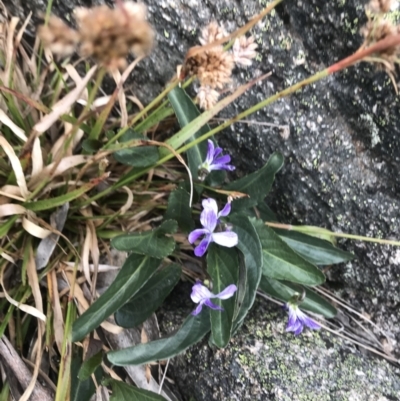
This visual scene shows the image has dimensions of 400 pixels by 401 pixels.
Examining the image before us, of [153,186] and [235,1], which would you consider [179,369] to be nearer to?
[153,186]

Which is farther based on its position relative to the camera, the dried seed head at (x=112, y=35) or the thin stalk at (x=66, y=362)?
the thin stalk at (x=66, y=362)

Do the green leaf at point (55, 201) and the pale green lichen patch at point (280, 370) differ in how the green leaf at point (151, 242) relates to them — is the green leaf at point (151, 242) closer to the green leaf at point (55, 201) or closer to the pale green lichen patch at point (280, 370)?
the green leaf at point (55, 201)

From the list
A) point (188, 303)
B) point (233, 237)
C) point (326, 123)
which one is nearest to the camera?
point (233, 237)

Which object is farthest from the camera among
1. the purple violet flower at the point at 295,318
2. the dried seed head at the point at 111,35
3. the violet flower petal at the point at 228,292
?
the purple violet flower at the point at 295,318

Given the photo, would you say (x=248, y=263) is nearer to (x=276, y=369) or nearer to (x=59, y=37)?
(x=276, y=369)

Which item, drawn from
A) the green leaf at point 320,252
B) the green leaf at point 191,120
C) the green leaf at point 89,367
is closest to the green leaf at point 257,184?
the green leaf at point 191,120

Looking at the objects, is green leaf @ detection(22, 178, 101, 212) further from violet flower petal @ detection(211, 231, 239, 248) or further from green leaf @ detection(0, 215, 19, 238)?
violet flower petal @ detection(211, 231, 239, 248)

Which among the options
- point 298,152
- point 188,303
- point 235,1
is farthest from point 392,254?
point 235,1
